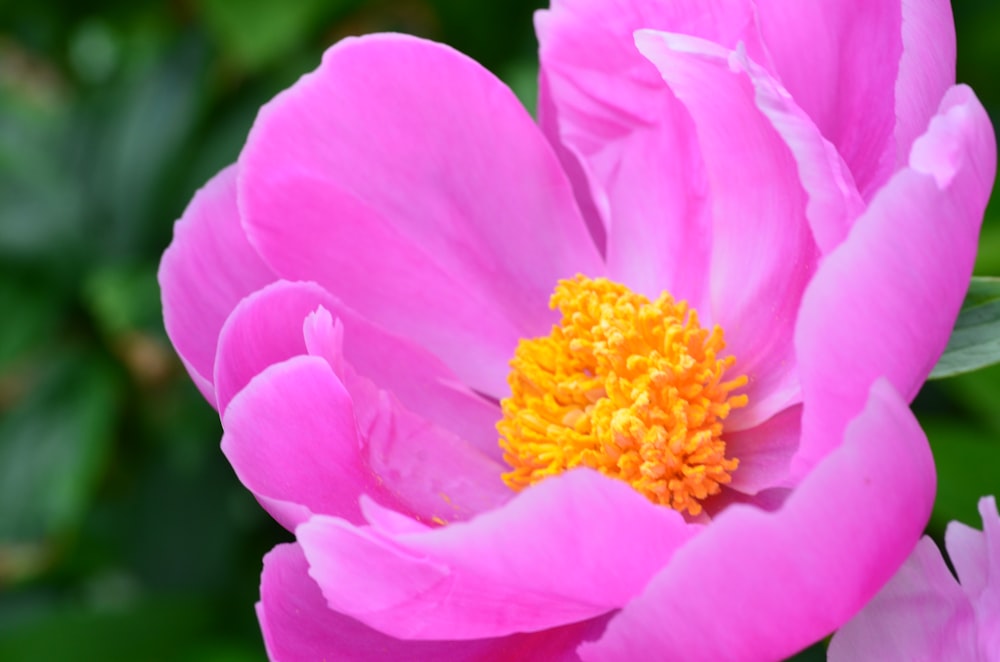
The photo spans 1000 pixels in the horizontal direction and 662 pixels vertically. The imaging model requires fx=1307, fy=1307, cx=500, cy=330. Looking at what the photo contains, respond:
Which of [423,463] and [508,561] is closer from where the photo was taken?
[508,561]

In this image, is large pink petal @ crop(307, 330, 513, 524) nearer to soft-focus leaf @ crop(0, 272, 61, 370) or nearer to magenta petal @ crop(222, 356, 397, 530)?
magenta petal @ crop(222, 356, 397, 530)

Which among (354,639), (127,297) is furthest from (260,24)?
(354,639)

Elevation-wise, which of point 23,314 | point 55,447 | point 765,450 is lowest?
point 55,447

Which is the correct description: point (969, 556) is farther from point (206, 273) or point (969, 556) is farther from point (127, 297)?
point (127, 297)

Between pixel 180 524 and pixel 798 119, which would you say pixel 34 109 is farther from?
pixel 798 119

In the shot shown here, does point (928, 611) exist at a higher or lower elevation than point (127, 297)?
higher

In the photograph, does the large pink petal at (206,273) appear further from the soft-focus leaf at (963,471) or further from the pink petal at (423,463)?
the soft-focus leaf at (963,471)

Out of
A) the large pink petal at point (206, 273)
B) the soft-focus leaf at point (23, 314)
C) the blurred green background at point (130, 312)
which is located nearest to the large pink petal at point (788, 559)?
the large pink petal at point (206, 273)
